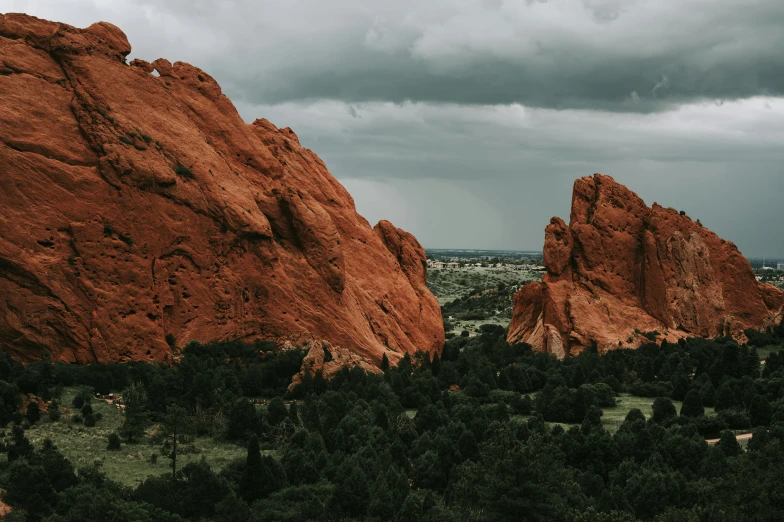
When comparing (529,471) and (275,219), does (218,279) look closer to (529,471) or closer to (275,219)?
(275,219)

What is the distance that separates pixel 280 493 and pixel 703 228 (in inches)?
3226

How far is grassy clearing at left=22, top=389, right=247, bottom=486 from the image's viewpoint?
50.6 m

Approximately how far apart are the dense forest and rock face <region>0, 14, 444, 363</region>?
3.50m

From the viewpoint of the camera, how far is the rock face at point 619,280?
99.7m

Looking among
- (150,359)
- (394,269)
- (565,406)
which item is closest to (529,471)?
(565,406)

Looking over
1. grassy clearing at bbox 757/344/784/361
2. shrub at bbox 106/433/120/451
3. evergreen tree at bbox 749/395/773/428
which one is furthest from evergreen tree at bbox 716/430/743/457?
grassy clearing at bbox 757/344/784/361

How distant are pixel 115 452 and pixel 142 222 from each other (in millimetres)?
24736

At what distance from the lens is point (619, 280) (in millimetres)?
104000

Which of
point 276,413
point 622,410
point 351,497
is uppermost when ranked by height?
point 276,413

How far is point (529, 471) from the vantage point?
42375 mm

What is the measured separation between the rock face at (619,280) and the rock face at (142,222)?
2237 cm

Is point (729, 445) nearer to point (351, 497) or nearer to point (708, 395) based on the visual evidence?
point (708, 395)

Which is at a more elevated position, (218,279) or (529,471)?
(218,279)

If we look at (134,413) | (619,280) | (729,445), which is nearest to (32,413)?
(134,413)
